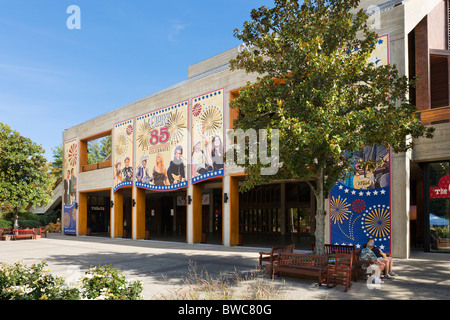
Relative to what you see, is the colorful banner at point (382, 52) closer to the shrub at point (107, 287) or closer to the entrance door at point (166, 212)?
the shrub at point (107, 287)

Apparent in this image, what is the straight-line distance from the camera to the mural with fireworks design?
14781 millimetres

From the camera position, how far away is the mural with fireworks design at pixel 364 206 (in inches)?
582

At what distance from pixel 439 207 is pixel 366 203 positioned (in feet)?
13.3

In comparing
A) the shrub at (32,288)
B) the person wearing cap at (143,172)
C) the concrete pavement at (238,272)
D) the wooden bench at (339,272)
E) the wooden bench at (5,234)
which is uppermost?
the person wearing cap at (143,172)

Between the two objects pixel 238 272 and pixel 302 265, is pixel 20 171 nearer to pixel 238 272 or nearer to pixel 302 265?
pixel 238 272

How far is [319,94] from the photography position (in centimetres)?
1062

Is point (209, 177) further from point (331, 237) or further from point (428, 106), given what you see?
point (428, 106)

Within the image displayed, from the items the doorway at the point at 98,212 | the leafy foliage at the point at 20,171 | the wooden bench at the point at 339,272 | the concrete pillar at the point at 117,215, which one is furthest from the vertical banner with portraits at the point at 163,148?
the wooden bench at the point at 339,272

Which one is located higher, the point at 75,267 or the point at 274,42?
the point at 274,42

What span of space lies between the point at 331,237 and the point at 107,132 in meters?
21.5

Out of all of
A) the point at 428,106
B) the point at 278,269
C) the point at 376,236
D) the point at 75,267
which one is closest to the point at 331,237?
the point at 376,236

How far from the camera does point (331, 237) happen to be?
16000mm

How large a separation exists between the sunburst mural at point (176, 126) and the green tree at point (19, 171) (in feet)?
42.7
